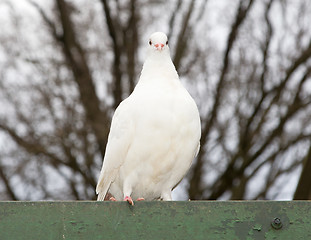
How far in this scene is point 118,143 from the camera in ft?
18.5

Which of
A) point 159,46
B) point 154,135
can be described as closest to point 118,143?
point 154,135

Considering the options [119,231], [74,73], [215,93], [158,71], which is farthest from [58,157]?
[119,231]

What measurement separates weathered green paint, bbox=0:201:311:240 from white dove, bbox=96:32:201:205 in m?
1.14

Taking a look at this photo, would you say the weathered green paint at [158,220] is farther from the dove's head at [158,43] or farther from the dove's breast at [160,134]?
the dove's head at [158,43]

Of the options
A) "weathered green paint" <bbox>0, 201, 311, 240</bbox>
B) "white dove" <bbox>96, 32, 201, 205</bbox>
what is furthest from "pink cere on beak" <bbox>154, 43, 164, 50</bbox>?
"weathered green paint" <bbox>0, 201, 311, 240</bbox>

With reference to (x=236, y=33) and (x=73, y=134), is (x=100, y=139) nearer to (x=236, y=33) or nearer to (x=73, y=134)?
(x=73, y=134)

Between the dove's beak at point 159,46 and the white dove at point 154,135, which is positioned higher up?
the dove's beak at point 159,46

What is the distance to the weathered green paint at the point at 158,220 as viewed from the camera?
4.18 m

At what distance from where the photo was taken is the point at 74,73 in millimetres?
12289

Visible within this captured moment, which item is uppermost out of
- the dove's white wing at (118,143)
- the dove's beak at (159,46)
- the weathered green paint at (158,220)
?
the dove's beak at (159,46)

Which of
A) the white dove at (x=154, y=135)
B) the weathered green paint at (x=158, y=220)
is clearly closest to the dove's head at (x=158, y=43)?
the white dove at (x=154, y=135)

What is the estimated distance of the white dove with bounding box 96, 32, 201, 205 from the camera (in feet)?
17.8

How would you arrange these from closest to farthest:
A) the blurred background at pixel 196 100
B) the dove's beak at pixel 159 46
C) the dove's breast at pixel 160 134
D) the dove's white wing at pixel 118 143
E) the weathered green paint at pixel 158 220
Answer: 1. the weathered green paint at pixel 158 220
2. the dove's breast at pixel 160 134
3. the dove's white wing at pixel 118 143
4. the dove's beak at pixel 159 46
5. the blurred background at pixel 196 100

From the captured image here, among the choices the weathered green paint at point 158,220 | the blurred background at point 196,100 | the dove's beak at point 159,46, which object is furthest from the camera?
the blurred background at point 196,100
